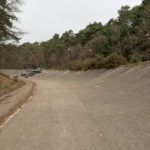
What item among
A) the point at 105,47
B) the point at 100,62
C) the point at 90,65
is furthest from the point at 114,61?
the point at 105,47

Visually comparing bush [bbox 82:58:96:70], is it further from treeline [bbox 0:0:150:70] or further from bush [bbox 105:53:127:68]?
bush [bbox 105:53:127:68]

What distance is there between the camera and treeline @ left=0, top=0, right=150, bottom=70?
193 feet

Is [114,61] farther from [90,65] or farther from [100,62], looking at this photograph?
[90,65]

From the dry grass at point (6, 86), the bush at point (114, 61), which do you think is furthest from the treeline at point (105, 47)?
the dry grass at point (6, 86)

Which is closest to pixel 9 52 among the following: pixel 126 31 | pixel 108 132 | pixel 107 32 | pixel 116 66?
pixel 116 66

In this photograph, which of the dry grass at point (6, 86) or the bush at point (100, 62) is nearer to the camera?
the dry grass at point (6, 86)

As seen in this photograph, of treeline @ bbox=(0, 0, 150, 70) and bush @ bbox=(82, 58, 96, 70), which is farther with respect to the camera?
bush @ bbox=(82, 58, 96, 70)

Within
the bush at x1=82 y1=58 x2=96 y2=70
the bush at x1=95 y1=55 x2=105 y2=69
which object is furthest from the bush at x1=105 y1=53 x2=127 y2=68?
the bush at x1=82 y1=58 x2=96 y2=70

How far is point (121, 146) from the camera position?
30.9 feet

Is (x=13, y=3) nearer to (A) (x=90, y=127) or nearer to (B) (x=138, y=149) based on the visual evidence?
(A) (x=90, y=127)

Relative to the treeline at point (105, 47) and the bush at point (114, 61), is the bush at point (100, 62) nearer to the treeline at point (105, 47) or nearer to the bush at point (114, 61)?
the treeline at point (105, 47)

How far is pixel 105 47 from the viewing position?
92812 millimetres

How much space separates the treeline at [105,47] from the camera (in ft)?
193

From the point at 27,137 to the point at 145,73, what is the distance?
27499 millimetres
